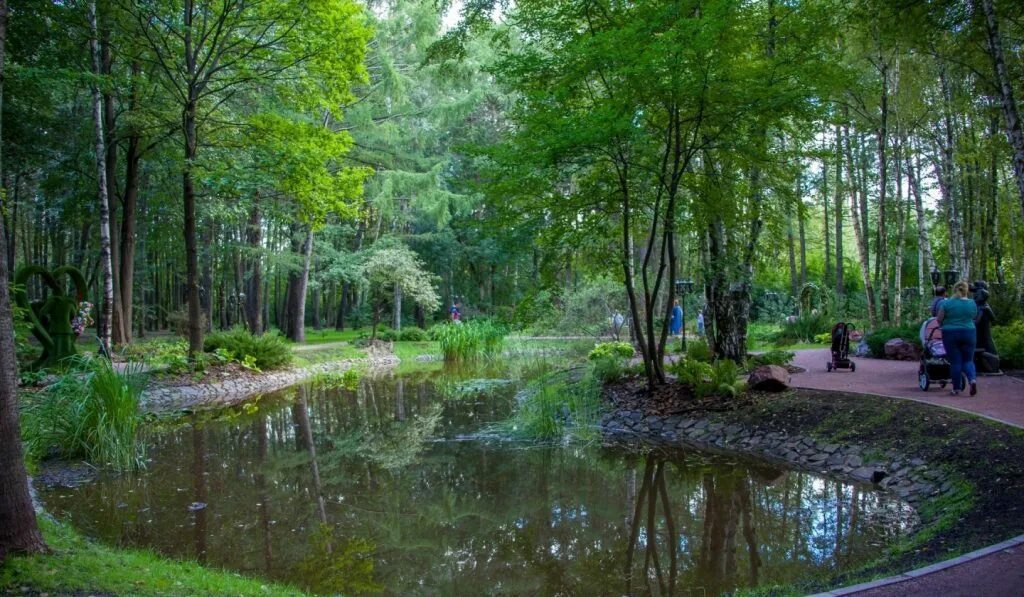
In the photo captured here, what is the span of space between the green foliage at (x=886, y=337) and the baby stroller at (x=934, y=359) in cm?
494

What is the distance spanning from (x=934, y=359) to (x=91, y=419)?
1101 cm

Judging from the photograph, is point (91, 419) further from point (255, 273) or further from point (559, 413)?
A: point (255, 273)

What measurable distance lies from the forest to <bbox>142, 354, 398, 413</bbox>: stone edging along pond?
636 millimetres

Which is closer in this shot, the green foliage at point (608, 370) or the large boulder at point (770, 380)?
the large boulder at point (770, 380)

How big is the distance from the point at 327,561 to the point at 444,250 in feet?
97.0

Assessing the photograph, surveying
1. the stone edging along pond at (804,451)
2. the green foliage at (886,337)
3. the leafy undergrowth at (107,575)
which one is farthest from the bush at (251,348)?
the green foliage at (886,337)

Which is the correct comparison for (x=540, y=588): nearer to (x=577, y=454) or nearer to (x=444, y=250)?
(x=577, y=454)

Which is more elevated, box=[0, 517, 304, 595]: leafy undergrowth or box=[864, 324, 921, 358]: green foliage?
box=[864, 324, 921, 358]: green foliage

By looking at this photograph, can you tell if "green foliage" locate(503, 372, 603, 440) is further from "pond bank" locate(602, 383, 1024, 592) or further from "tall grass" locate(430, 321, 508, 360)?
"tall grass" locate(430, 321, 508, 360)

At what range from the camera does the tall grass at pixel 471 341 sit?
1964cm

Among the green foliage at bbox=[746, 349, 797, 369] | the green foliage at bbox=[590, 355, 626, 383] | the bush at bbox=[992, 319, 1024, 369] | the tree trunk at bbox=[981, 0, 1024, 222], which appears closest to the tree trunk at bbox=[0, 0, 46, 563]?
the green foliage at bbox=[590, 355, 626, 383]

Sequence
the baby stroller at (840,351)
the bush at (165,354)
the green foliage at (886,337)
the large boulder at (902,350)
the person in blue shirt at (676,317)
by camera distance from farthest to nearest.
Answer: the person in blue shirt at (676,317) → the green foliage at (886,337) → the bush at (165,354) → the large boulder at (902,350) → the baby stroller at (840,351)

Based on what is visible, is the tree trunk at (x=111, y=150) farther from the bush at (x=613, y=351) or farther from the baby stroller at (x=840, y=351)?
the baby stroller at (x=840, y=351)

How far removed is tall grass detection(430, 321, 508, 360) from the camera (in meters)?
19.6
